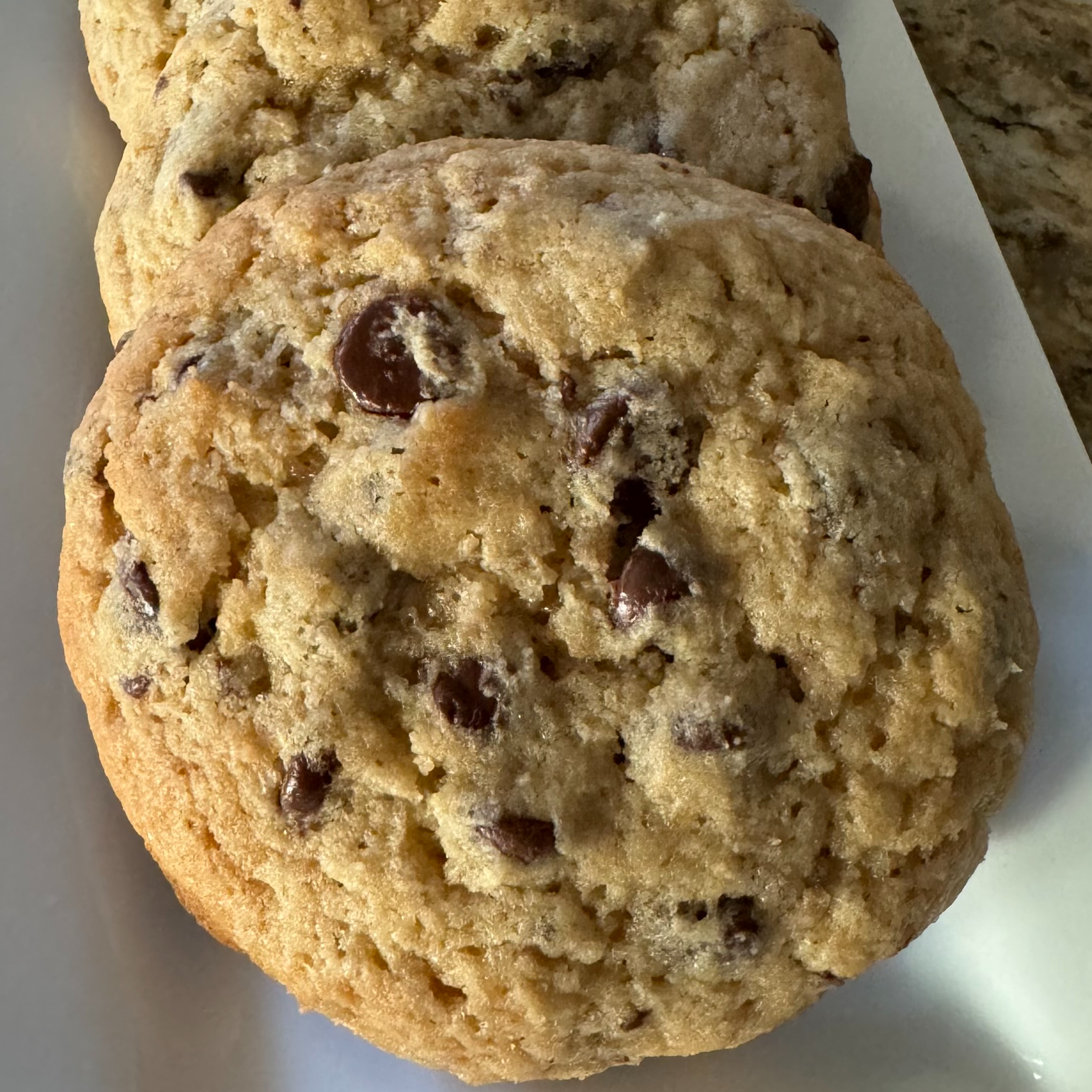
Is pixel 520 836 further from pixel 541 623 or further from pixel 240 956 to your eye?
pixel 240 956

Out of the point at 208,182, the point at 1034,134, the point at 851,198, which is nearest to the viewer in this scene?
the point at 208,182

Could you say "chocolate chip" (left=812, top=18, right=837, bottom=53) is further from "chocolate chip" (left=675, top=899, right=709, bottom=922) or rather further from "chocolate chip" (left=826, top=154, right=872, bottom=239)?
"chocolate chip" (left=675, top=899, right=709, bottom=922)

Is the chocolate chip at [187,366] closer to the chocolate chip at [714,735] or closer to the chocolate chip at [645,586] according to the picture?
the chocolate chip at [645,586]

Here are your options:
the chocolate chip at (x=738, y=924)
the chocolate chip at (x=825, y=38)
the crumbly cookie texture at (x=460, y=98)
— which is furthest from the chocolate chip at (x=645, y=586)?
the chocolate chip at (x=825, y=38)

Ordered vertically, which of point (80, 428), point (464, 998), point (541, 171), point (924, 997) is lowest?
point (924, 997)

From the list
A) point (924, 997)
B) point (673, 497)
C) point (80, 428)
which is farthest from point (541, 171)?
point (924, 997)

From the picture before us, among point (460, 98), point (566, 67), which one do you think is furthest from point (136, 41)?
point (566, 67)

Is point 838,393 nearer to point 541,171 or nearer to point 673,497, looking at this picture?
point 673,497
